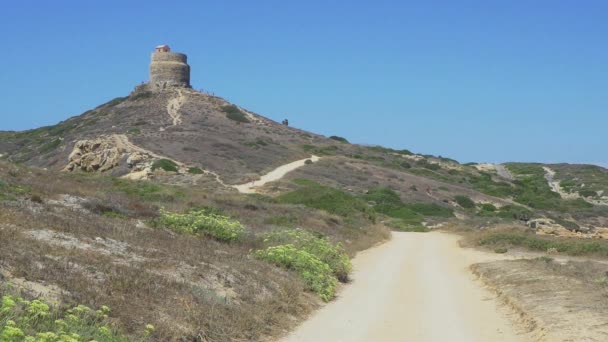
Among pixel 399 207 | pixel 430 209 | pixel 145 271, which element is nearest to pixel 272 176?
pixel 399 207

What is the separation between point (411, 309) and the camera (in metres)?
13.6

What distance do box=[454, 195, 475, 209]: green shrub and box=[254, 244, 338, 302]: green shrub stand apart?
50.0 m

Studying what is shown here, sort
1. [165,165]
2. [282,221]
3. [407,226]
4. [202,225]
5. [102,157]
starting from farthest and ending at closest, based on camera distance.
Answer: [102,157], [165,165], [407,226], [282,221], [202,225]

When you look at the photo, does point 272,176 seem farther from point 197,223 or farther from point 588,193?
point 588,193

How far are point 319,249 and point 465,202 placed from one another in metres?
49.0

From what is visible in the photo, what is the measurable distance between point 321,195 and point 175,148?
90.3 feet

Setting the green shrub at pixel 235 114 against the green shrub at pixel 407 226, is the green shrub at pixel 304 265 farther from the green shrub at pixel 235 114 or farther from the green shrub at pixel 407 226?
the green shrub at pixel 235 114

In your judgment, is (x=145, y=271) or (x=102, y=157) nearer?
(x=145, y=271)

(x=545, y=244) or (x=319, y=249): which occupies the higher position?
(x=545, y=244)

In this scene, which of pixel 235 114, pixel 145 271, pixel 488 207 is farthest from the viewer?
pixel 235 114

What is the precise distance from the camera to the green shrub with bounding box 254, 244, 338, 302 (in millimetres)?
15531

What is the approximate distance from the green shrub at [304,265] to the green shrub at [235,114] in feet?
256

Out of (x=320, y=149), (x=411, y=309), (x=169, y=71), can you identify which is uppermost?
(x=169, y=71)

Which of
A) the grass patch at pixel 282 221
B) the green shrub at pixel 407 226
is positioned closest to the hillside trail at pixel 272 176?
the green shrub at pixel 407 226
